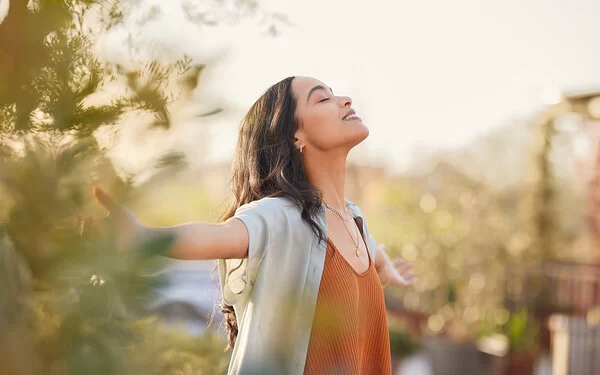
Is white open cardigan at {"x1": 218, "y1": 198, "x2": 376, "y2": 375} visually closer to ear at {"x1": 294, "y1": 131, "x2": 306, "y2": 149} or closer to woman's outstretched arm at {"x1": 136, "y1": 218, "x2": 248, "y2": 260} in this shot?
woman's outstretched arm at {"x1": 136, "y1": 218, "x2": 248, "y2": 260}

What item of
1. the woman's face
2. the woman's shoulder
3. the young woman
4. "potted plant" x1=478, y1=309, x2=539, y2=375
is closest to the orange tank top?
the young woman

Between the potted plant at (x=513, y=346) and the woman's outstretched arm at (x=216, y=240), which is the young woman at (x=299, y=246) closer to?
the woman's outstretched arm at (x=216, y=240)

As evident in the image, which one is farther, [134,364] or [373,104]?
[373,104]

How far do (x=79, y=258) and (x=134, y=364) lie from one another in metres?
0.10

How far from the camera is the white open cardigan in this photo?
4.50ft

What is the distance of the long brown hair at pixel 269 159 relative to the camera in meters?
1.66

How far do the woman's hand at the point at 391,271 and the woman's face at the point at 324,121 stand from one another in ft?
1.30

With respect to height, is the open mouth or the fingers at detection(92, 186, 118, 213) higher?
the fingers at detection(92, 186, 118, 213)

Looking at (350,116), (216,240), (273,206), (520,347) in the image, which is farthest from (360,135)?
(520,347)

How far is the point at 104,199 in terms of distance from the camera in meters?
0.57

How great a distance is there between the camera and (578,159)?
33.8 feet

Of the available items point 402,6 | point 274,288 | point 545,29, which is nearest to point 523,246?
point 402,6

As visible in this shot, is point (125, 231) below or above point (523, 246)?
above

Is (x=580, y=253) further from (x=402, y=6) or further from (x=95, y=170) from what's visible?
(x=95, y=170)
